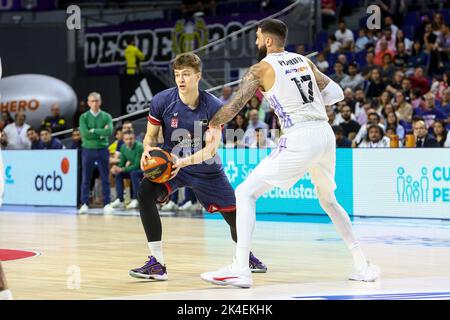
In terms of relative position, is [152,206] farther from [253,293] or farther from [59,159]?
[59,159]

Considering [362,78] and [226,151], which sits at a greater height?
[362,78]

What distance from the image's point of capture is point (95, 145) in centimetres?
1912

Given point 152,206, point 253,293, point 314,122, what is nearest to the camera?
point 253,293

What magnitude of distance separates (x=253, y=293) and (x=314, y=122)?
5.35 ft

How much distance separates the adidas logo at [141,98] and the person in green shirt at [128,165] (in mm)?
6915

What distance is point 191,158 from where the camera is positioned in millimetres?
8961

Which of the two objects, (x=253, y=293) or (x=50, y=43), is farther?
(x=50, y=43)

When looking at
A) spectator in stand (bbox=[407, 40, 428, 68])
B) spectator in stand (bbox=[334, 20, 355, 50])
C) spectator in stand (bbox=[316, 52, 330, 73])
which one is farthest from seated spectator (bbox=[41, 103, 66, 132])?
spectator in stand (bbox=[407, 40, 428, 68])

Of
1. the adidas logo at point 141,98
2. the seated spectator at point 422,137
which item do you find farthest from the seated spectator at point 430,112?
the adidas logo at point 141,98

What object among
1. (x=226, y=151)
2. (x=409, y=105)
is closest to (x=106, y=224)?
(x=226, y=151)

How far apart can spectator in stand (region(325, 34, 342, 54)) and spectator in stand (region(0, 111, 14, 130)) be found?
8333 mm

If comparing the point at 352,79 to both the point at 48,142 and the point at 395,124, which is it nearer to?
the point at 395,124

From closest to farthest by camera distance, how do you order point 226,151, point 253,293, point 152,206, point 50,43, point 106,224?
point 253,293
point 152,206
point 106,224
point 226,151
point 50,43

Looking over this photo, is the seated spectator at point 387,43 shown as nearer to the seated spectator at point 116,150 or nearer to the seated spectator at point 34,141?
the seated spectator at point 116,150
